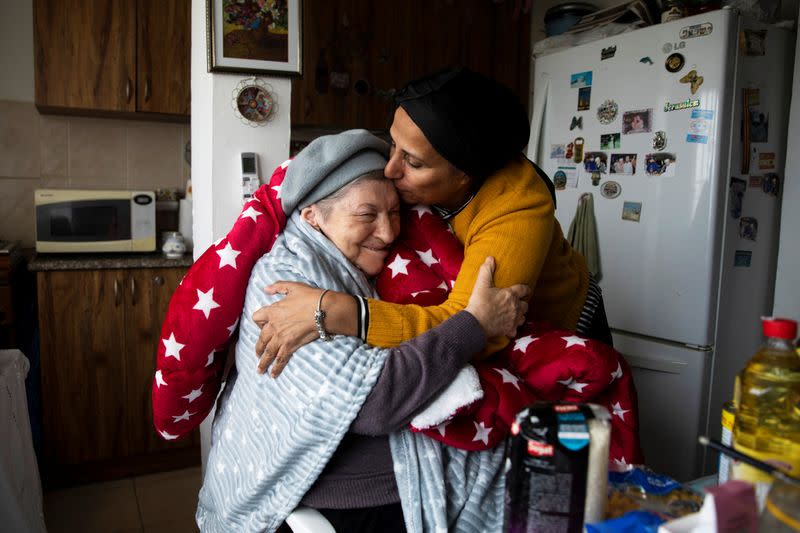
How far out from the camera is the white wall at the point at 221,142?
78.8 inches

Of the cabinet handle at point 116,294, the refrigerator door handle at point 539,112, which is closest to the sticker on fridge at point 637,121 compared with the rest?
the refrigerator door handle at point 539,112

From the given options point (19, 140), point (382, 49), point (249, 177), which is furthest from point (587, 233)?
point (19, 140)

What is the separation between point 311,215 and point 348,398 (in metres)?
0.41

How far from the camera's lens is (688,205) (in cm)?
227

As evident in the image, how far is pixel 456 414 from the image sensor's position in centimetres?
105

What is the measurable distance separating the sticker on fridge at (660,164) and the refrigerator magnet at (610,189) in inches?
5.6

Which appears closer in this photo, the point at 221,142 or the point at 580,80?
the point at 221,142

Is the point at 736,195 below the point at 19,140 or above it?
below

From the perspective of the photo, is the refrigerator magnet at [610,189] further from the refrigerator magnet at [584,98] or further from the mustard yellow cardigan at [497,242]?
the mustard yellow cardigan at [497,242]

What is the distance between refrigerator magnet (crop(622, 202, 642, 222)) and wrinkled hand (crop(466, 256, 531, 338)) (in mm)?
1446

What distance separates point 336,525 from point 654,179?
182cm

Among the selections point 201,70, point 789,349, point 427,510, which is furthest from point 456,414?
point 201,70

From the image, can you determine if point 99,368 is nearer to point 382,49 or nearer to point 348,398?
point 382,49

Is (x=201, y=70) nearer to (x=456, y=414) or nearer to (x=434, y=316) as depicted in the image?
(x=434, y=316)
